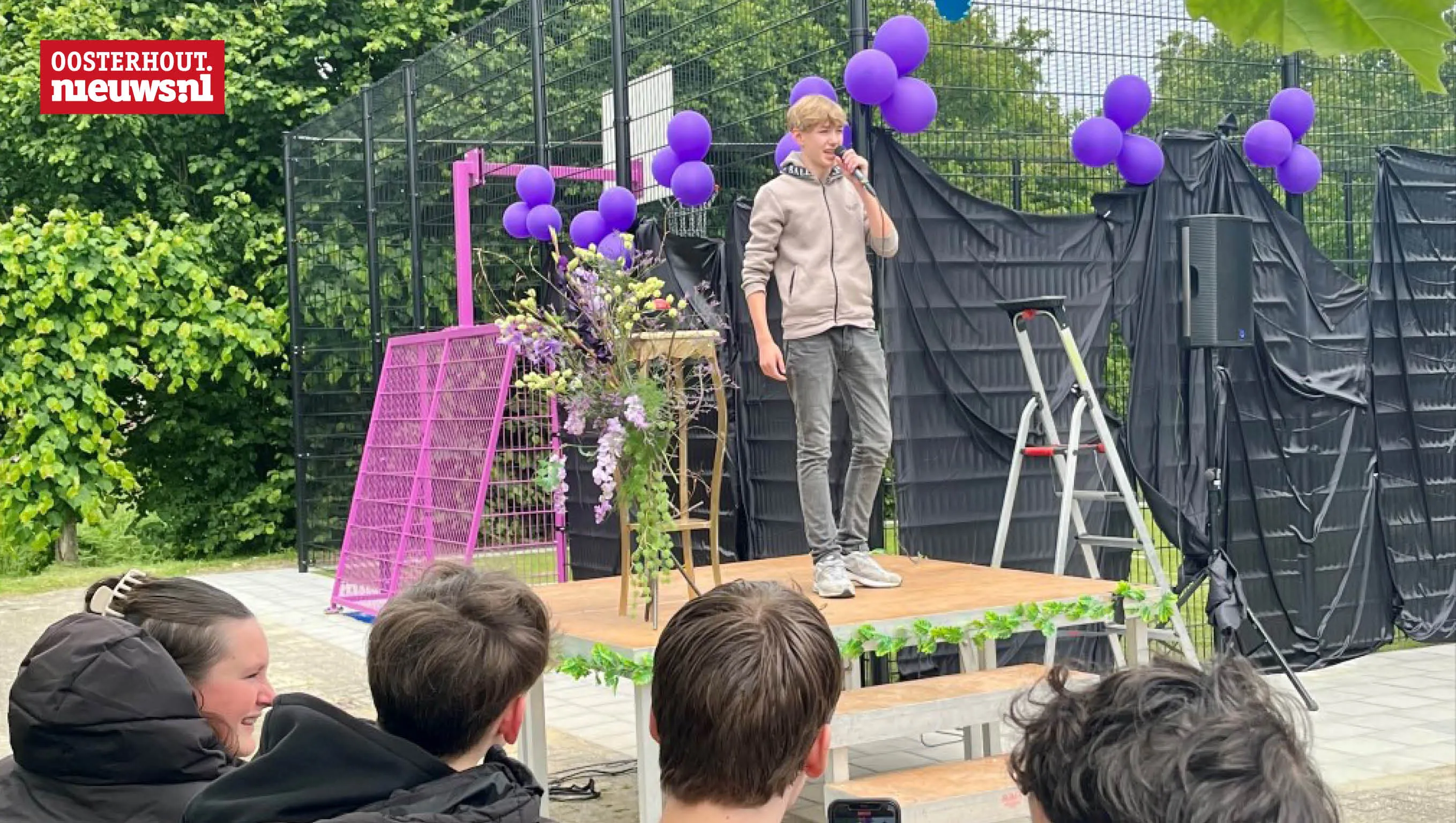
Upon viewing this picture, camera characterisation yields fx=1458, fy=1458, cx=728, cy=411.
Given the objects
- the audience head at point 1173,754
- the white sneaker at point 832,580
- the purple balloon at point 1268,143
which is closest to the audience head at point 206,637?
the audience head at point 1173,754

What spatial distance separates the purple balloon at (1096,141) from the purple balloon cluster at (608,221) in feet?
6.96

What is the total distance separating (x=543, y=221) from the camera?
25.0 ft

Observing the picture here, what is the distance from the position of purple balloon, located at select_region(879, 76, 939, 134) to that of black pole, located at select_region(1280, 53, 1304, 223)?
236cm

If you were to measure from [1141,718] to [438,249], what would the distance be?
9370 mm

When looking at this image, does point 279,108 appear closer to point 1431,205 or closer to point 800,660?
point 1431,205

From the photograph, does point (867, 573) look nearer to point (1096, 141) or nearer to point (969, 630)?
point (969, 630)

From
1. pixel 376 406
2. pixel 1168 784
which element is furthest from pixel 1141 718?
pixel 376 406

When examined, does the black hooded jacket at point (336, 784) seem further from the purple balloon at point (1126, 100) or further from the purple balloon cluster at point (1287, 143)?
the purple balloon cluster at point (1287, 143)

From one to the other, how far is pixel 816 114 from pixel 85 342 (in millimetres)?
8593

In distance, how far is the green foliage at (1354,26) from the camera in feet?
2.80

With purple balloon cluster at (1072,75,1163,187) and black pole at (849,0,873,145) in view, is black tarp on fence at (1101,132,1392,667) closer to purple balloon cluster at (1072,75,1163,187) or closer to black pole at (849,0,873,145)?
purple balloon cluster at (1072,75,1163,187)

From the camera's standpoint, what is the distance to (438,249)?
1012 cm

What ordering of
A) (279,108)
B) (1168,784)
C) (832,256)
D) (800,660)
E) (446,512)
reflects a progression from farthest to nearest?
(279,108), (446,512), (832,256), (800,660), (1168,784)

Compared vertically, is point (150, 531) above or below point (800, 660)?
below
